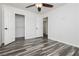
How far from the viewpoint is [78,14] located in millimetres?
3268

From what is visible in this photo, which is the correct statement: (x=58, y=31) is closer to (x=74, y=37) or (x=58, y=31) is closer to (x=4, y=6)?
(x=74, y=37)

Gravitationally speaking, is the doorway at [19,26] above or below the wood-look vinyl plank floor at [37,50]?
above

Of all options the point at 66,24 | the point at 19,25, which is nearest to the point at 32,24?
the point at 19,25

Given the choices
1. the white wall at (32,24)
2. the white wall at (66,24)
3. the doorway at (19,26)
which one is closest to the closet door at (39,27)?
the white wall at (32,24)

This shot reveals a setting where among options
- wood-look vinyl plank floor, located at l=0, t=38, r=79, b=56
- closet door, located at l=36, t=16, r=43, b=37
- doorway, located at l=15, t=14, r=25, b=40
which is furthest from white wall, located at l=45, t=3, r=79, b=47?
doorway, located at l=15, t=14, r=25, b=40

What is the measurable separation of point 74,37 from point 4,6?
4.04 metres

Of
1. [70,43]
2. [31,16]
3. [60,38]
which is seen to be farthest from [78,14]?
[31,16]

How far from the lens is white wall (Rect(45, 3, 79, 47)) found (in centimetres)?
343

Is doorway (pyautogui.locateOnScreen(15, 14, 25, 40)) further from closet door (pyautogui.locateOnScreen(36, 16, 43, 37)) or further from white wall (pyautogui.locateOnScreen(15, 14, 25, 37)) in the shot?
closet door (pyautogui.locateOnScreen(36, 16, 43, 37))

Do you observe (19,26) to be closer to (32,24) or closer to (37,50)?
(32,24)

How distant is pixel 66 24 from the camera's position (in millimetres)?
3980

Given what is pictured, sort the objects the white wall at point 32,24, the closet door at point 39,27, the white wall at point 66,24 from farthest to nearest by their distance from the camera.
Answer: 1. the closet door at point 39,27
2. the white wall at point 32,24
3. the white wall at point 66,24

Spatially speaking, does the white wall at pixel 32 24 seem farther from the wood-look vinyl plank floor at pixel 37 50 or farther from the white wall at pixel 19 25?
the wood-look vinyl plank floor at pixel 37 50

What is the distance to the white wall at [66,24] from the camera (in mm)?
3433
